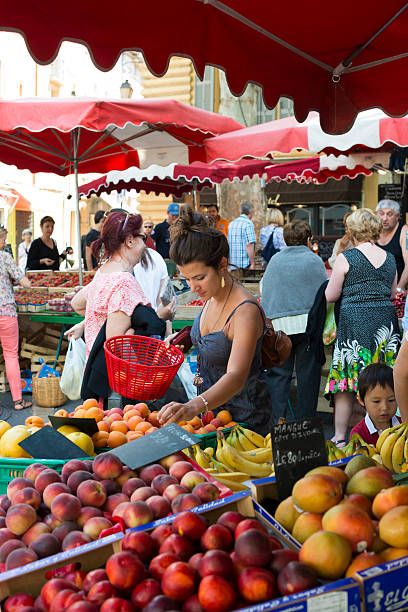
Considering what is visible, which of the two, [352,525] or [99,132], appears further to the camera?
[99,132]

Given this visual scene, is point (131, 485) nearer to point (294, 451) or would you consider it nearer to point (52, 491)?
point (52, 491)

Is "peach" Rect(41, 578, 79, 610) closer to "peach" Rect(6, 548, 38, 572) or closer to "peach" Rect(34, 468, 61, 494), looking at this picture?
"peach" Rect(6, 548, 38, 572)

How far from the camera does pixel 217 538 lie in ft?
5.58

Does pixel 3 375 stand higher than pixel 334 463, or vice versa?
pixel 334 463

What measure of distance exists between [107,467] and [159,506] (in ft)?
1.10

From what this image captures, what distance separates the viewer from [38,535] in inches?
76.3

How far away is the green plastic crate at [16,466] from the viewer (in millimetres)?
2572

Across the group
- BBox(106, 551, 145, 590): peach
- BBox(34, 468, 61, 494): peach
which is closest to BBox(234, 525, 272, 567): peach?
BBox(106, 551, 145, 590): peach

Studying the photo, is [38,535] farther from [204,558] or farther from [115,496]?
[204,558]

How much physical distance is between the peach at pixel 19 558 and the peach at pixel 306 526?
26.2 inches

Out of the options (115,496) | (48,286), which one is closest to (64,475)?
(115,496)

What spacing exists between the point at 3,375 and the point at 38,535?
7570 mm

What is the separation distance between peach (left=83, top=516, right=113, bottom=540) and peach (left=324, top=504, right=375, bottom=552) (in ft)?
1.99

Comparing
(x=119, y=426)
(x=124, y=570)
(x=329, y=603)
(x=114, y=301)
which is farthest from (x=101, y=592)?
(x=114, y=301)
